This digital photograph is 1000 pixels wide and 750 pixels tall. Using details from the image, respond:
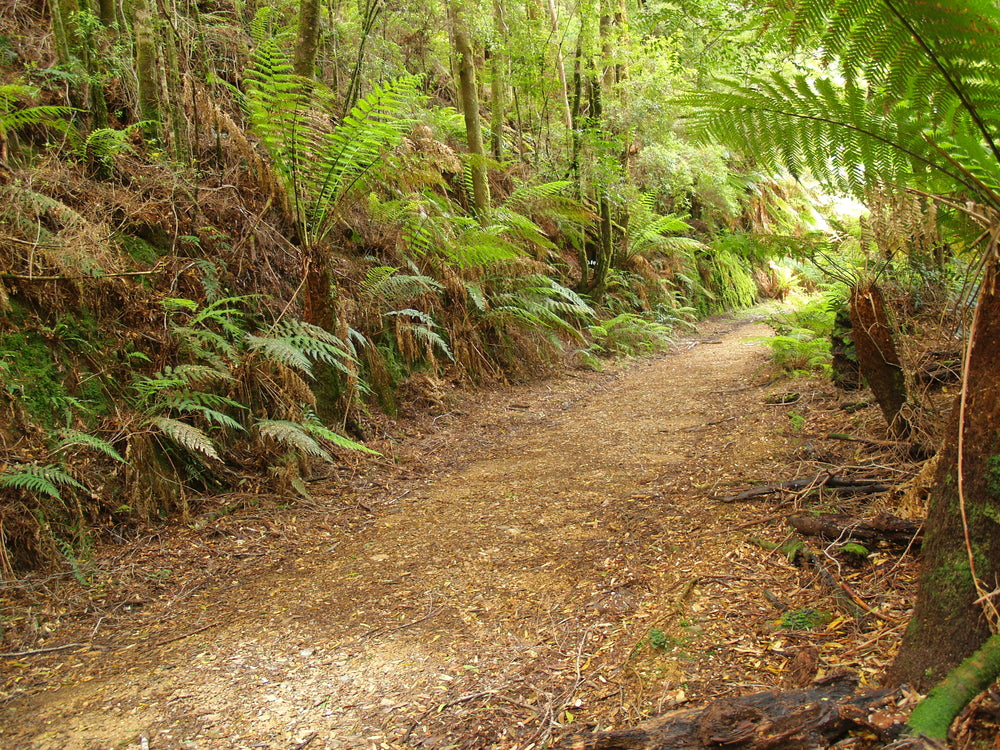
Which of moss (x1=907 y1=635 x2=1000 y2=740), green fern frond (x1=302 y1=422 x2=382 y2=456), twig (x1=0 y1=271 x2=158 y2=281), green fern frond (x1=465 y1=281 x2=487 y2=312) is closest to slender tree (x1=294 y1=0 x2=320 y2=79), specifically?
green fern frond (x1=465 y1=281 x2=487 y2=312)

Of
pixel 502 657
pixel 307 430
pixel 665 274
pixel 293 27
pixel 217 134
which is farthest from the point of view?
pixel 665 274

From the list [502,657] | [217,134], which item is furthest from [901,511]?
[217,134]

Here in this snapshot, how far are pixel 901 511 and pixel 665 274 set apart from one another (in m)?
9.45

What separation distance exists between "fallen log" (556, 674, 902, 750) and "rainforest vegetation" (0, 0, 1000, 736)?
131mm

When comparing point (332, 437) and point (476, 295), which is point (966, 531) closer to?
point (332, 437)

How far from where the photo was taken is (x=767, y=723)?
4.44 ft

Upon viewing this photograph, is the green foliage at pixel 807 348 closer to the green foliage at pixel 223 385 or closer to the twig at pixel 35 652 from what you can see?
the green foliage at pixel 223 385

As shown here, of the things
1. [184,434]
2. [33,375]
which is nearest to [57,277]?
[33,375]

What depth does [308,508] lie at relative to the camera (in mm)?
3627

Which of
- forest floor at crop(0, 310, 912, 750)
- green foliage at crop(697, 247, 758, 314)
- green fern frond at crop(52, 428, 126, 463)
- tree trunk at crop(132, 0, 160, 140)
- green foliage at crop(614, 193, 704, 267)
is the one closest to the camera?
forest floor at crop(0, 310, 912, 750)

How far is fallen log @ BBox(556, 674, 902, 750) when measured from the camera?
1.29m

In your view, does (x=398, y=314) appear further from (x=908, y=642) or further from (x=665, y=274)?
(x=665, y=274)

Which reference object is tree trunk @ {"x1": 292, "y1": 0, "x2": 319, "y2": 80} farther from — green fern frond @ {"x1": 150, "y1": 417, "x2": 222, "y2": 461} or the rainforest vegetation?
green fern frond @ {"x1": 150, "y1": 417, "x2": 222, "y2": 461}

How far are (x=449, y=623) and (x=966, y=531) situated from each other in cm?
173
